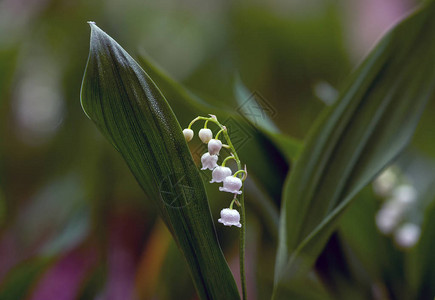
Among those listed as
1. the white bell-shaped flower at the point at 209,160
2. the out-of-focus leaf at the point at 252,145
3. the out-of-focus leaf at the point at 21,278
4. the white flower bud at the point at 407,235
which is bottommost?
the out-of-focus leaf at the point at 21,278

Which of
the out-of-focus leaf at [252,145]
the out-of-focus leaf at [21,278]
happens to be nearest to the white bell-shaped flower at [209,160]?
the out-of-focus leaf at [252,145]

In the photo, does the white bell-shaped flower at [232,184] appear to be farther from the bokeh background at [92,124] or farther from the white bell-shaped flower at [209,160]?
the bokeh background at [92,124]

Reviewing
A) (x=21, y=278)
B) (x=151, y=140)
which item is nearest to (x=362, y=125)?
(x=151, y=140)

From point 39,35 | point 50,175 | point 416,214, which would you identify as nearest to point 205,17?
point 39,35

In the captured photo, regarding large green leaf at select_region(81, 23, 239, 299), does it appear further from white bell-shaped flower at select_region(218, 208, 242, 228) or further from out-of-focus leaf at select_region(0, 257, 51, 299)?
out-of-focus leaf at select_region(0, 257, 51, 299)

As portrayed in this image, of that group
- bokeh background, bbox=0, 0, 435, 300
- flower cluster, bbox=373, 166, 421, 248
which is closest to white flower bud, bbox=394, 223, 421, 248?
flower cluster, bbox=373, 166, 421, 248

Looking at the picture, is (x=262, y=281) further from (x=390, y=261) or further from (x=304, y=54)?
(x=304, y=54)

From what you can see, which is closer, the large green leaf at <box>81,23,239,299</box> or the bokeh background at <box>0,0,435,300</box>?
the large green leaf at <box>81,23,239,299</box>
